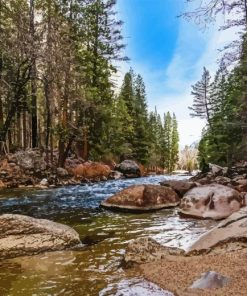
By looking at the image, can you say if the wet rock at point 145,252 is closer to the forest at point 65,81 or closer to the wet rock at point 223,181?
the forest at point 65,81

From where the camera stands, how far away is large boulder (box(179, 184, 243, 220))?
35.0ft

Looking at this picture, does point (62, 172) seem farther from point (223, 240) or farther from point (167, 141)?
point (167, 141)

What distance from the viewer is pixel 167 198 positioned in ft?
42.7

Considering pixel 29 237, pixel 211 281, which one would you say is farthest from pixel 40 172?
pixel 211 281

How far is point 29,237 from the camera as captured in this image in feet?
24.8

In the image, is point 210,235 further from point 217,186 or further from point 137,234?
point 217,186

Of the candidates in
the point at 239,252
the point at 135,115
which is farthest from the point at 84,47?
the point at 239,252

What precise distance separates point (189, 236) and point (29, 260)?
3.43 meters

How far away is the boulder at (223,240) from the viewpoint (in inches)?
257

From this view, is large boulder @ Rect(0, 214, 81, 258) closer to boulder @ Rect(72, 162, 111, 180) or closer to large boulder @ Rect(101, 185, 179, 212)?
large boulder @ Rect(101, 185, 179, 212)

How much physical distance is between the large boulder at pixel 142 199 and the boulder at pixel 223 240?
506 cm

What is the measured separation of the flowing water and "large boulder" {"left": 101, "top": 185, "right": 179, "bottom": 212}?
46cm

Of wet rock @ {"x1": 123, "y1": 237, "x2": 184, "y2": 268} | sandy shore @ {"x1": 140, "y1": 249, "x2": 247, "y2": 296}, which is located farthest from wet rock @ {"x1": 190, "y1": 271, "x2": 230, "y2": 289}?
wet rock @ {"x1": 123, "y1": 237, "x2": 184, "y2": 268}

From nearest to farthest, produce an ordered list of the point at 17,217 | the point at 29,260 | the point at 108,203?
the point at 29,260 < the point at 17,217 < the point at 108,203
